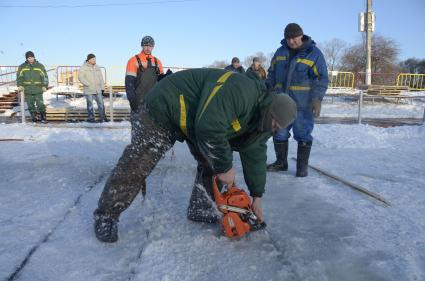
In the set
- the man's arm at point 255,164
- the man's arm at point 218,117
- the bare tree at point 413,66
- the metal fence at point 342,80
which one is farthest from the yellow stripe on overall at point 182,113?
the bare tree at point 413,66

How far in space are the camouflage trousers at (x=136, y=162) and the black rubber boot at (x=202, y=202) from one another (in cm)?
59

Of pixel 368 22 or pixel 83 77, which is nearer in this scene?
pixel 83 77

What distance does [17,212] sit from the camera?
3111 millimetres

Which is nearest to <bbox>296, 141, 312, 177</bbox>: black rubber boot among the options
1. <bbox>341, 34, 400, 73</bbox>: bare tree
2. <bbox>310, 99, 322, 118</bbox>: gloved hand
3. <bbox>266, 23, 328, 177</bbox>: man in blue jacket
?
<bbox>266, 23, 328, 177</bbox>: man in blue jacket

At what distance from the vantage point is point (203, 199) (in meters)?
3.09

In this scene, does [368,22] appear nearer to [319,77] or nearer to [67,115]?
[67,115]

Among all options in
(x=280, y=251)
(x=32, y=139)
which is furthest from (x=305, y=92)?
(x=32, y=139)

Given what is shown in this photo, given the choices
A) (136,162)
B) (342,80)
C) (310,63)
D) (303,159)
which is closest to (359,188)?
(303,159)

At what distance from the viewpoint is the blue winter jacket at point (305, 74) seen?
436cm

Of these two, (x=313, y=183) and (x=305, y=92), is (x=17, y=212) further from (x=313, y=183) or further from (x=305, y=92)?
(x=305, y=92)

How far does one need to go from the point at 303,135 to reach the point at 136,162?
253cm

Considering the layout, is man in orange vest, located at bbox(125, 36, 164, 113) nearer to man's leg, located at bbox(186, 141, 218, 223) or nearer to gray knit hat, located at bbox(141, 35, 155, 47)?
gray knit hat, located at bbox(141, 35, 155, 47)

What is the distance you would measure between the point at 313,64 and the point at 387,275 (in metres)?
2.72

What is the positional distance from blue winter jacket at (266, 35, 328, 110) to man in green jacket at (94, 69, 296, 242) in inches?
77.4
